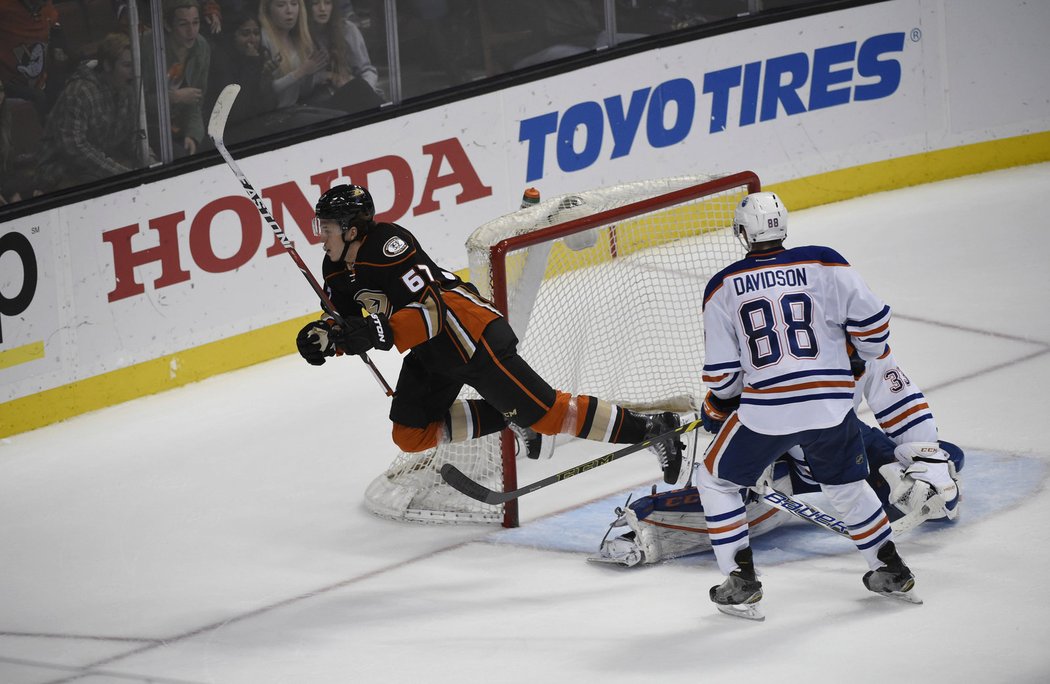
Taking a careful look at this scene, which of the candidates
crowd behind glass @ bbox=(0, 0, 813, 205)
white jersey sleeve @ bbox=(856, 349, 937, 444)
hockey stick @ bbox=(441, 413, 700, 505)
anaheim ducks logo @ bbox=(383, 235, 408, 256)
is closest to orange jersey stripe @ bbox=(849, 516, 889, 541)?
white jersey sleeve @ bbox=(856, 349, 937, 444)

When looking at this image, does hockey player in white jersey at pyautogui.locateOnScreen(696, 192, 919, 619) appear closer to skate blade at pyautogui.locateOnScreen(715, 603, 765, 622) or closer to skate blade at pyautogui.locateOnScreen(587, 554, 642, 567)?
skate blade at pyautogui.locateOnScreen(715, 603, 765, 622)

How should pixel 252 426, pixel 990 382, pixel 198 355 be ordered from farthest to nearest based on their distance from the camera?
1. pixel 198 355
2. pixel 252 426
3. pixel 990 382

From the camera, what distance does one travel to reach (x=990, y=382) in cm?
533

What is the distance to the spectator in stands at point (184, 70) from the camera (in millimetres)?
6184

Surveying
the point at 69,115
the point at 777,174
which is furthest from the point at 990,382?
the point at 69,115

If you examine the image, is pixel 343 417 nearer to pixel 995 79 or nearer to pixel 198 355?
pixel 198 355

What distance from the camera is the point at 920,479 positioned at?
4.09 m

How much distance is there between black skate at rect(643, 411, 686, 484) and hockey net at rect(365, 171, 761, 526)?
15.6 inches

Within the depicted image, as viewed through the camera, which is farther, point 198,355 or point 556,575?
point 198,355

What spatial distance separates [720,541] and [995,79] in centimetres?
463

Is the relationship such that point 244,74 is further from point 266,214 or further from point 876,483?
point 876,483

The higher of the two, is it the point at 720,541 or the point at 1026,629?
the point at 720,541

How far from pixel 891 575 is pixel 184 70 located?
3805 mm

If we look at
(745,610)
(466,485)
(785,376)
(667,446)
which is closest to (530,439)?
(466,485)
